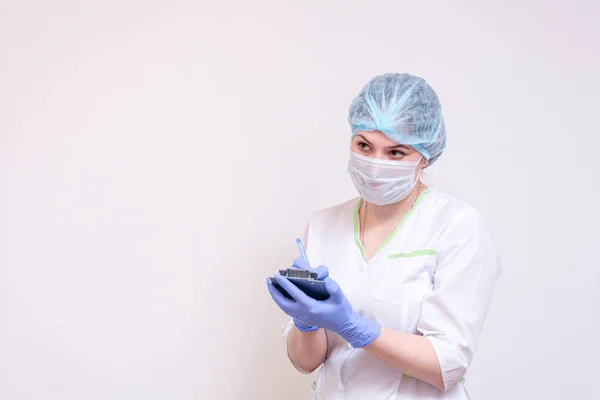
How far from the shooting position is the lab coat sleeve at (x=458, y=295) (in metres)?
1.27

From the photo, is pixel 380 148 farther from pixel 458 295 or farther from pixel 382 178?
pixel 458 295

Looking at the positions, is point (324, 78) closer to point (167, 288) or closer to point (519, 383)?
point (167, 288)

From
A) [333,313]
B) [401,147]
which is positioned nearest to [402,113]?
[401,147]

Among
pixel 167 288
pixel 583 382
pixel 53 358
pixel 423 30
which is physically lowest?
pixel 583 382

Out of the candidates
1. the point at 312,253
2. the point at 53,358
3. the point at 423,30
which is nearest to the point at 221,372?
the point at 53,358

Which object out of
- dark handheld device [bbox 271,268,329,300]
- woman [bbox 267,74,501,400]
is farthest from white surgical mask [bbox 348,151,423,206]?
dark handheld device [bbox 271,268,329,300]

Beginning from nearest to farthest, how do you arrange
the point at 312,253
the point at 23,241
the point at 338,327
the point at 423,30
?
the point at 338,327 → the point at 312,253 → the point at 23,241 → the point at 423,30

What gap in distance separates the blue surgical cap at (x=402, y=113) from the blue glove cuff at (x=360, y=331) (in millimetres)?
390

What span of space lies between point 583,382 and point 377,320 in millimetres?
938

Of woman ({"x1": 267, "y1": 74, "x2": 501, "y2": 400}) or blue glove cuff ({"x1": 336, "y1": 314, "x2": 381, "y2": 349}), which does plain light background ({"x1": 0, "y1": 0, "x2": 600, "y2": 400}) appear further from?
blue glove cuff ({"x1": 336, "y1": 314, "x2": 381, "y2": 349})

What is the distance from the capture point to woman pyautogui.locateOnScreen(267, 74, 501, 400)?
4.14 ft

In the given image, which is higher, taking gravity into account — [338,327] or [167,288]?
[338,327]

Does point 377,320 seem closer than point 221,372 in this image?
Yes

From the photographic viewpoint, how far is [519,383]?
6.31 feet
